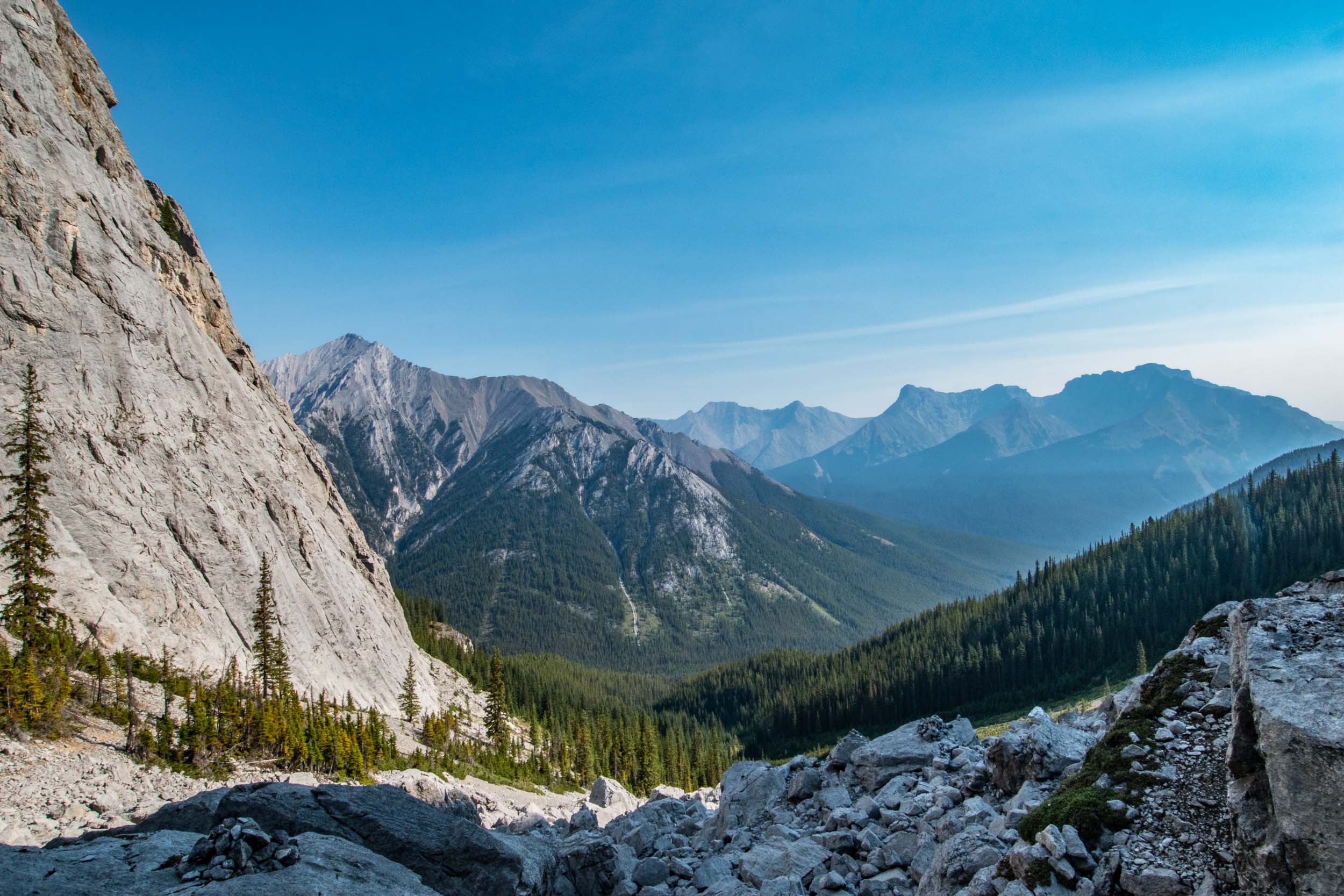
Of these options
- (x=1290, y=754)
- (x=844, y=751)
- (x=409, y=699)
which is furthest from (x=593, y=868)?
(x=409, y=699)

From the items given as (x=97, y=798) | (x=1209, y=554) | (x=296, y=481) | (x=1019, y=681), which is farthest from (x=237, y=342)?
(x=1209, y=554)

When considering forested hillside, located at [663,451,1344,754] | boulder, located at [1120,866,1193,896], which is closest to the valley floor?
boulder, located at [1120,866,1193,896]

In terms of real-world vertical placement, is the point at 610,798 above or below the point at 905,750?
below

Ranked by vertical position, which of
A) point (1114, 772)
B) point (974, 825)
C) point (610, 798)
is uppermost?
point (1114, 772)

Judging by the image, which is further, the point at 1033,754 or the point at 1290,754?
the point at 1033,754

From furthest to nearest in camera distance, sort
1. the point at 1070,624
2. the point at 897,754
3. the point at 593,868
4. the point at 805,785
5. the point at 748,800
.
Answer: the point at 1070,624 → the point at 748,800 → the point at 805,785 → the point at 897,754 → the point at 593,868

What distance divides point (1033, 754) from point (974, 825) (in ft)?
13.6

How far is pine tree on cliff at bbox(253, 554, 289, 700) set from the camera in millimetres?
60062

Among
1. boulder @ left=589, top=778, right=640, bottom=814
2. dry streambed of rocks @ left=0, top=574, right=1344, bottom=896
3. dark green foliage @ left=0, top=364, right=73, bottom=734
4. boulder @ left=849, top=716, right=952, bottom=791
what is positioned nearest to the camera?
dry streambed of rocks @ left=0, top=574, right=1344, bottom=896

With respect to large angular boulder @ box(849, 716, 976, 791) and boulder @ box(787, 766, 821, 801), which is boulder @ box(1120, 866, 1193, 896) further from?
boulder @ box(787, 766, 821, 801)

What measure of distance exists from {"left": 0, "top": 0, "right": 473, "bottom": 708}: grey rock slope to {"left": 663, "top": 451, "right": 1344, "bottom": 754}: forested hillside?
9169cm

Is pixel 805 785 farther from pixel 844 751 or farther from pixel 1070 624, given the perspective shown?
pixel 1070 624

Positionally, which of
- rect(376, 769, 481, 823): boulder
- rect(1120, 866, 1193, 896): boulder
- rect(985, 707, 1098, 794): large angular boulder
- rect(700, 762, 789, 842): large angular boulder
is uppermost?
rect(1120, 866, 1193, 896): boulder

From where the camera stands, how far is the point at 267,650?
61.2 m
